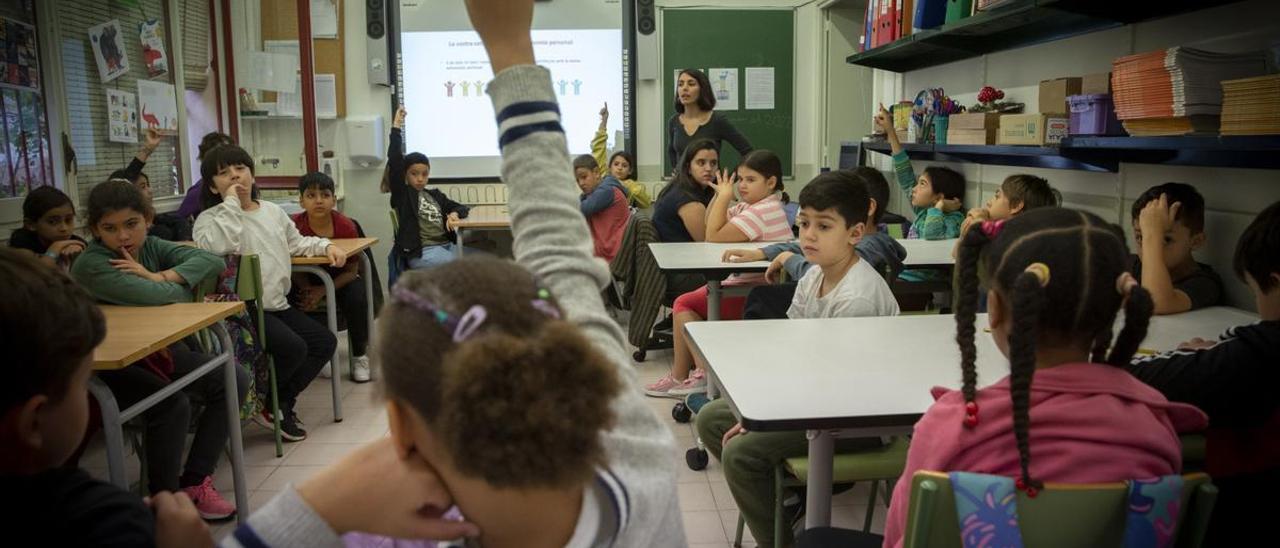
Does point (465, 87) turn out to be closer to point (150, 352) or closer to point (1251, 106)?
point (150, 352)

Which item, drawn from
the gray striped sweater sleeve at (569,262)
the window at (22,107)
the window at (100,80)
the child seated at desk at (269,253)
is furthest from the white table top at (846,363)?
the window at (100,80)

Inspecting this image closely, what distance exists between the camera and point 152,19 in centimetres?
450

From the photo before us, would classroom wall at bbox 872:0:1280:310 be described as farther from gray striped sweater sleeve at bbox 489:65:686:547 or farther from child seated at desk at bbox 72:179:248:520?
child seated at desk at bbox 72:179:248:520

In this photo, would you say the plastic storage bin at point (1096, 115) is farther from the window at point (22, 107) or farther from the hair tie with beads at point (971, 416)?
the window at point (22, 107)

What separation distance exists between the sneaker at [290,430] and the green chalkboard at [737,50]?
11.4 ft

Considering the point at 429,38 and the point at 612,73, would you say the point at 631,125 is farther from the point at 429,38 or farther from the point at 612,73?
the point at 429,38

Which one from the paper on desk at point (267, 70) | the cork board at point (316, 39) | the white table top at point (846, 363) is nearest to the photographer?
the white table top at point (846, 363)

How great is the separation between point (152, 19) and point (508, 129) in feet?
15.3

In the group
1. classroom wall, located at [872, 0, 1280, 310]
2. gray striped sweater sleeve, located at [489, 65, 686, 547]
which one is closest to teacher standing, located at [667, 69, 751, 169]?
classroom wall, located at [872, 0, 1280, 310]

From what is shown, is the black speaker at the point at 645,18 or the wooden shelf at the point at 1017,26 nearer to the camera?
the wooden shelf at the point at 1017,26

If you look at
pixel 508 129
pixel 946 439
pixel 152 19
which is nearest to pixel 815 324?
pixel 946 439

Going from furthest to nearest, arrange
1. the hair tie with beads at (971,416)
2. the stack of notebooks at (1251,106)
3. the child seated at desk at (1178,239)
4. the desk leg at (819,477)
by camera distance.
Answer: the child seated at desk at (1178,239) < the stack of notebooks at (1251,106) < the desk leg at (819,477) < the hair tie with beads at (971,416)

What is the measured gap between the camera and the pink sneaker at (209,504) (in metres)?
2.60

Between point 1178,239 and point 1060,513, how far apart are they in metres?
1.80
